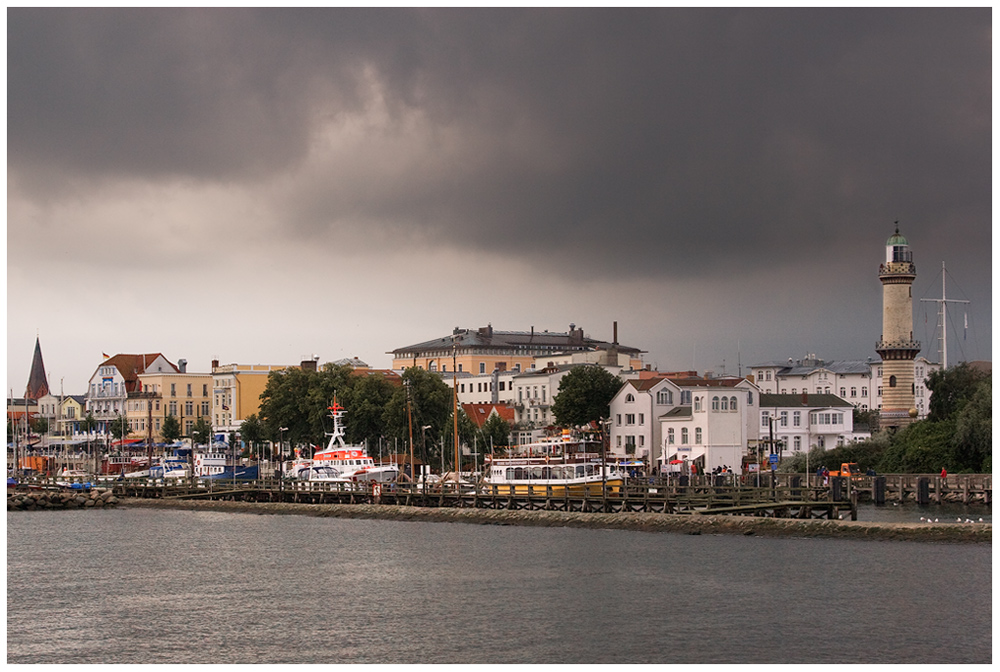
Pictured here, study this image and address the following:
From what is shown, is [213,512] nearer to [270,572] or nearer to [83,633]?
[270,572]

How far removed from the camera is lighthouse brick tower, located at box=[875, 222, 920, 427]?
319ft

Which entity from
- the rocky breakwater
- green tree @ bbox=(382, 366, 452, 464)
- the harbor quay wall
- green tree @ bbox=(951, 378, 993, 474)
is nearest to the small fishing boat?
the harbor quay wall

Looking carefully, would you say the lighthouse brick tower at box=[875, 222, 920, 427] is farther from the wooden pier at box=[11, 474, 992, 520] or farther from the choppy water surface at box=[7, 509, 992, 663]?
the choppy water surface at box=[7, 509, 992, 663]

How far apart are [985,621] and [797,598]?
5.63 meters

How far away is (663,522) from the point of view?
189ft

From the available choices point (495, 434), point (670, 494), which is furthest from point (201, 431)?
point (670, 494)

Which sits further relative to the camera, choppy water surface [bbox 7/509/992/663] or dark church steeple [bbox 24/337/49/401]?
dark church steeple [bbox 24/337/49/401]

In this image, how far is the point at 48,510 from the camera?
284ft

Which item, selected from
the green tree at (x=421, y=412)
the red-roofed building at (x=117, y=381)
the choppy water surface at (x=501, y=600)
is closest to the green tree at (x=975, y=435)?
the choppy water surface at (x=501, y=600)

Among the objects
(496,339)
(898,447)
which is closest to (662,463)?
(898,447)

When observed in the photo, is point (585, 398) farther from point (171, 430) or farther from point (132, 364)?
point (132, 364)

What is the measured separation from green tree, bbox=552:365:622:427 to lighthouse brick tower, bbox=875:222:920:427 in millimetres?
19726

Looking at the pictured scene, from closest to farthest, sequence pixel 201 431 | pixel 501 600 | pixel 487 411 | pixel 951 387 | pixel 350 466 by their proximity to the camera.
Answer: pixel 501 600, pixel 350 466, pixel 951 387, pixel 487 411, pixel 201 431

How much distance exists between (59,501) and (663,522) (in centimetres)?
4615
